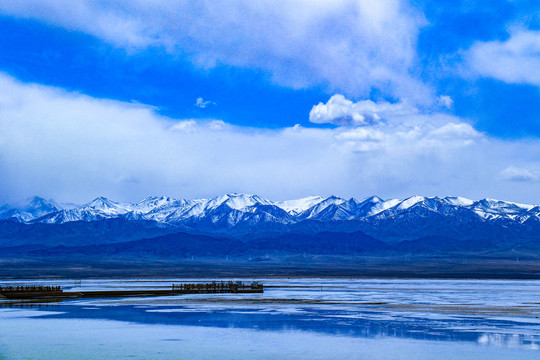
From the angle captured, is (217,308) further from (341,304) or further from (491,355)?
(491,355)

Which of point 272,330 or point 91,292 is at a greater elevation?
point 91,292

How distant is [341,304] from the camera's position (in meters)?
79.6

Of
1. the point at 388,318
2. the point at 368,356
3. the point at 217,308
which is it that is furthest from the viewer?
the point at 217,308

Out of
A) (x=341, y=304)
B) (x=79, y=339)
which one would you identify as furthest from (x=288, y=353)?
(x=341, y=304)

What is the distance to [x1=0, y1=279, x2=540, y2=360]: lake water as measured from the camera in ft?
144

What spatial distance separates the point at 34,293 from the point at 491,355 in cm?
6472

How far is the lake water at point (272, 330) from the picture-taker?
144 ft

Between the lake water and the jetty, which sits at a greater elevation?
the jetty

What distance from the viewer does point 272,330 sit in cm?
5431

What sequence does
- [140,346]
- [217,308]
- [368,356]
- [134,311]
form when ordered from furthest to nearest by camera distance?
[217,308], [134,311], [140,346], [368,356]

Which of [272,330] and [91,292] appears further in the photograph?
[91,292]

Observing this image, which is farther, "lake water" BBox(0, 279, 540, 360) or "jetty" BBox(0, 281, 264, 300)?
"jetty" BBox(0, 281, 264, 300)

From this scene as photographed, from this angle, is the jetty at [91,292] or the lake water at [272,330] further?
the jetty at [91,292]

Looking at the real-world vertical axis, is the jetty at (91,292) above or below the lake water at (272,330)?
above
